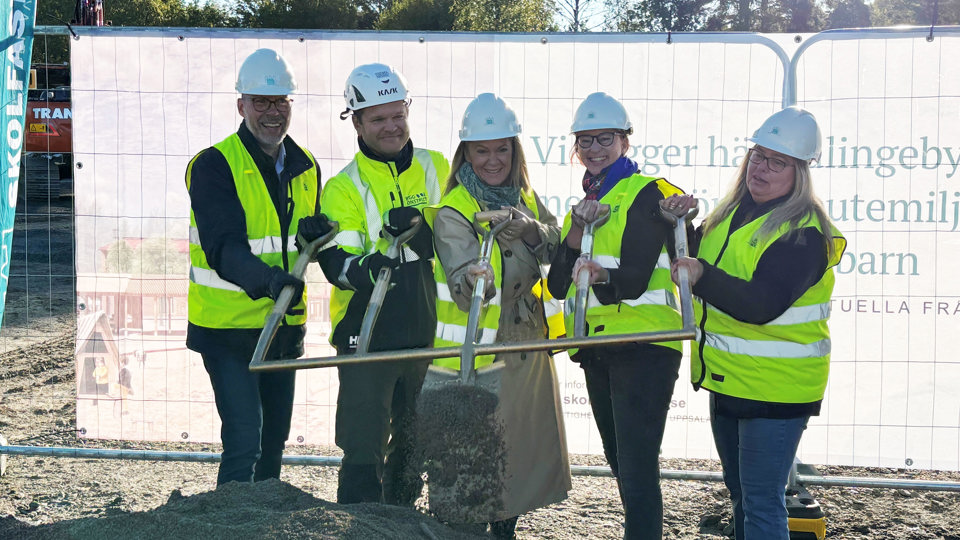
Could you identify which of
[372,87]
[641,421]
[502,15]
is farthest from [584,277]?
[502,15]

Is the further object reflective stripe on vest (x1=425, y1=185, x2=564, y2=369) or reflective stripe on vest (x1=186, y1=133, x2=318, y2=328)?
reflective stripe on vest (x1=186, y1=133, x2=318, y2=328)

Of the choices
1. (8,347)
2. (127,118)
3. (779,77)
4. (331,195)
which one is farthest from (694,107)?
(8,347)

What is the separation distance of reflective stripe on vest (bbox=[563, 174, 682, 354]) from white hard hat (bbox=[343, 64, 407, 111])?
1.06 metres

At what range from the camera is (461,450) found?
385 cm

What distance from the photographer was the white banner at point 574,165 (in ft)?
18.1

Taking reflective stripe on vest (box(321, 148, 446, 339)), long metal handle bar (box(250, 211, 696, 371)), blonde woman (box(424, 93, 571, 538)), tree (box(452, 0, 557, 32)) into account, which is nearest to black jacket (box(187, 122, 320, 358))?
reflective stripe on vest (box(321, 148, 446, 339))

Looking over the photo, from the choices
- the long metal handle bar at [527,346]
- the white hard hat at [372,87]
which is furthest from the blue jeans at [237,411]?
the white hard hat at [372,87]

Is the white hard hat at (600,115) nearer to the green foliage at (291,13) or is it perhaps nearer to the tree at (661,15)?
the tree at (661,15)

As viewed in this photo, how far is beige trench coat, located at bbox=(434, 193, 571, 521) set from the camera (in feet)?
13.3

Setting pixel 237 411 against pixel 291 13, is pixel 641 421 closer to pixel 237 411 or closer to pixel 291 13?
pixel 237 411

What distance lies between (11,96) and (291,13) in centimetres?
3200

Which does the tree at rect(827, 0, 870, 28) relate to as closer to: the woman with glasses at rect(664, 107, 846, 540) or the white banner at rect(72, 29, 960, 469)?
the white banner at rect(72, 29, 960, 469)

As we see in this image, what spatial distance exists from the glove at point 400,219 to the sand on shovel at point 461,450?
2.20 ft

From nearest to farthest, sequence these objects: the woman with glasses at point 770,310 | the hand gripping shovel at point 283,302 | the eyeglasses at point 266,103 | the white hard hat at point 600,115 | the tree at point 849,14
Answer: the hand gripping shovel at point 283,302 < the woman with glasses at point 770,310 < the white hard hat at point 600,115 < the eyeglasses at point 266,103 < the tree at point 849,14
